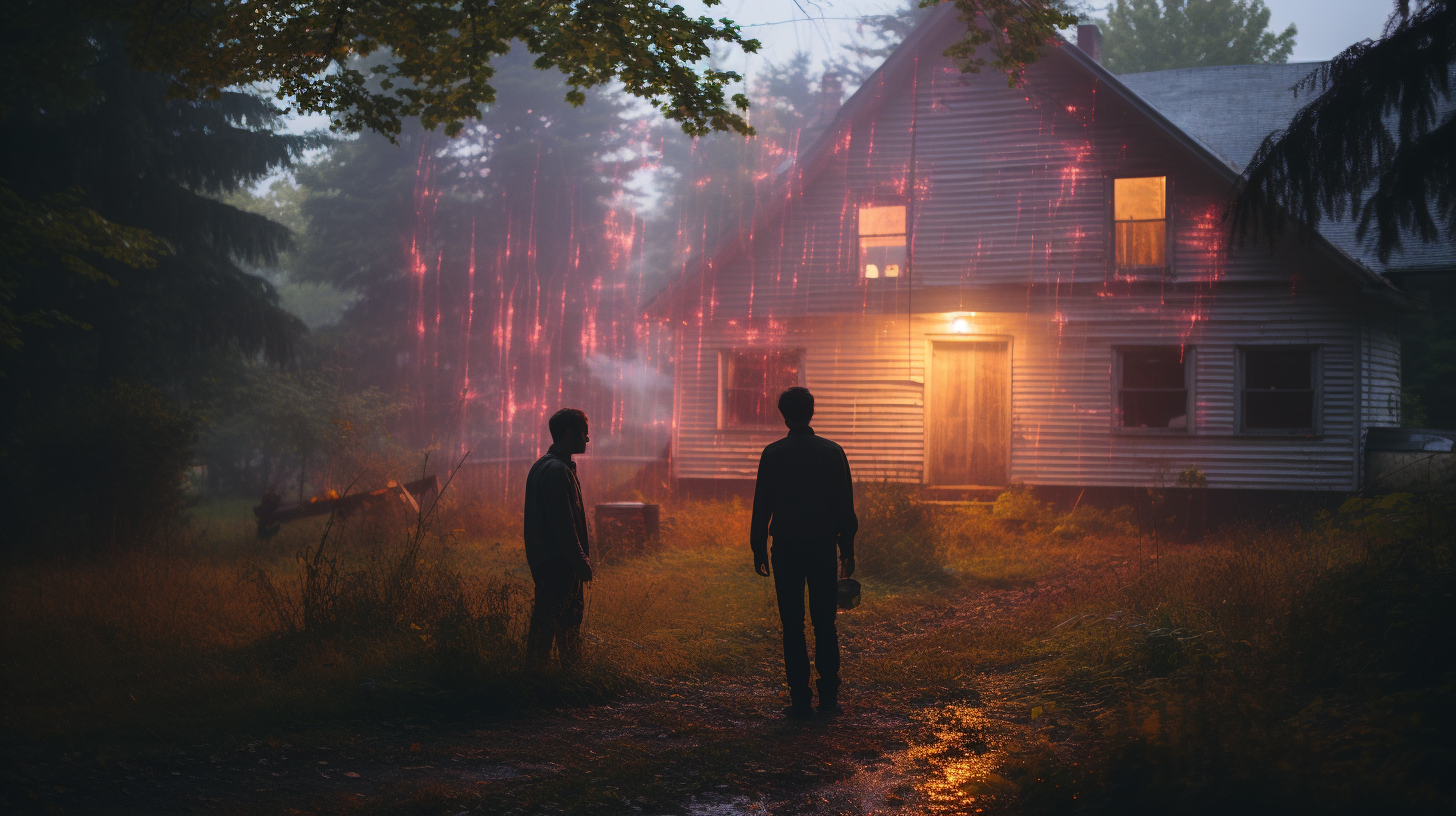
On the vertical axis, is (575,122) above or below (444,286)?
above

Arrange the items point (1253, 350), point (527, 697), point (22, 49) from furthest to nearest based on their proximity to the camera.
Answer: point (1253, 350) < point (22, 49) < point (527, 697)

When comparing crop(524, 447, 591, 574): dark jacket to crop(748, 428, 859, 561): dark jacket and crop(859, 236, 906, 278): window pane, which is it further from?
crop(859, 236, 906, 278): window pane

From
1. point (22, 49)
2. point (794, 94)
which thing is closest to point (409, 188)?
point (22, 49)

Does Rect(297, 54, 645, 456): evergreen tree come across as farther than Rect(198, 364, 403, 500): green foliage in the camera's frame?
Yes

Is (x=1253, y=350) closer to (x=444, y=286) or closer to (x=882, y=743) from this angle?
(x=882, y=743)

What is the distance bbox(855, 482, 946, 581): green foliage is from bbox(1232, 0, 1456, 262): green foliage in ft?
17.0

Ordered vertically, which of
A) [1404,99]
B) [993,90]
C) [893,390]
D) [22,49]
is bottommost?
[893,390]

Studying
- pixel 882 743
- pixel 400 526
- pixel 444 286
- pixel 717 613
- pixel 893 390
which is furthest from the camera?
pixel 444 286

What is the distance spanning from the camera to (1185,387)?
14.8m

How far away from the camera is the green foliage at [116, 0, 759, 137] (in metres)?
7.86

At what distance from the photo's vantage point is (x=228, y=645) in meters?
6.50

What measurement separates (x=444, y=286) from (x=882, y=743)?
99.6ft

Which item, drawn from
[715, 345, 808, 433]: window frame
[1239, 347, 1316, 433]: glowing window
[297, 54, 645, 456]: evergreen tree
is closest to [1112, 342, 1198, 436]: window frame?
[1239, 347, 1316, 433]: glowing window

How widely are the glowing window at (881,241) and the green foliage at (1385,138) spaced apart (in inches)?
383
